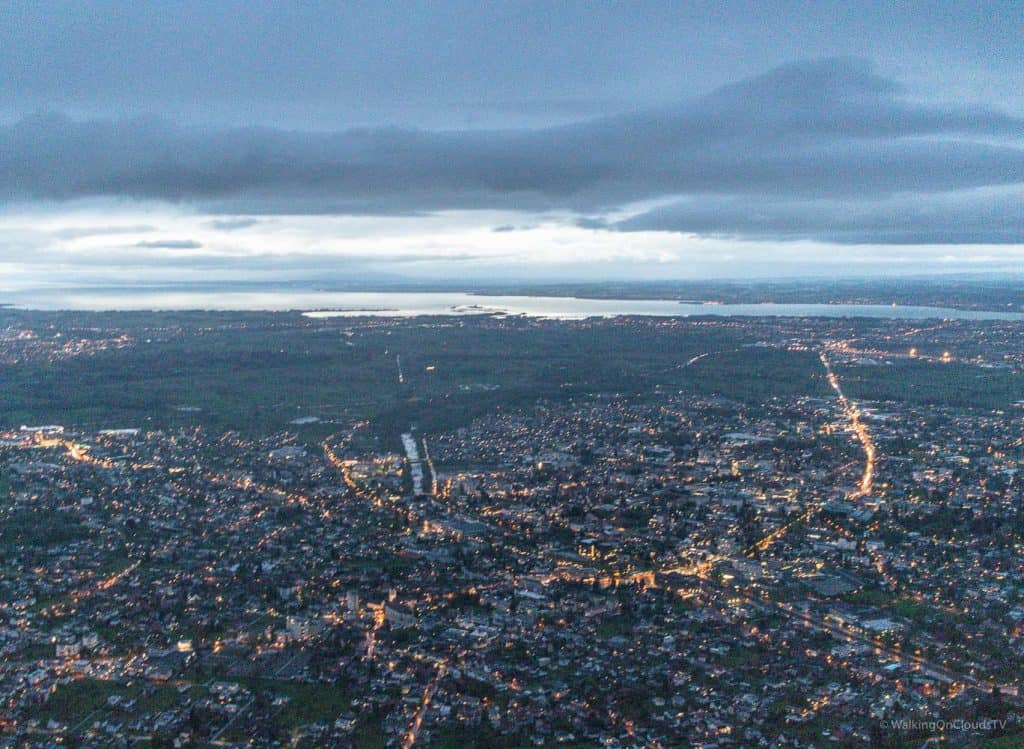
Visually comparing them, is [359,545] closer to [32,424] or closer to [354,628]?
[354,628]

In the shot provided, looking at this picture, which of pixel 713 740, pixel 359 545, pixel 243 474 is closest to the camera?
pixel 713 740

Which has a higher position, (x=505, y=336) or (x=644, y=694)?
(x=505, y=336)

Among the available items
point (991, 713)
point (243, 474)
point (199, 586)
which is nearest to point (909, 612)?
point (991, 713)

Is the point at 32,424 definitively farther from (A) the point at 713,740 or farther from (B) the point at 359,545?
(A) the point at 713,740

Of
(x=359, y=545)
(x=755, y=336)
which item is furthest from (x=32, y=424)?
(x=755, y=336)

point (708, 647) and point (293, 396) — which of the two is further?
point (293, 396)

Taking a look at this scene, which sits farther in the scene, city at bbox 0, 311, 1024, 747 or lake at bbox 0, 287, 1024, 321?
lake at bbox 0, 287, 1024, 321

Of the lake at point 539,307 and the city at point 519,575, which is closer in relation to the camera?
the city at point 519,575

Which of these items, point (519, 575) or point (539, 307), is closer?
point (519, 575)

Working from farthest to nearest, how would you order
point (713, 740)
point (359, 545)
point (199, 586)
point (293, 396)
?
1. point (293, 396)
2. point (359, 545)
3. point (199, 586)
4. point (713, 740)
